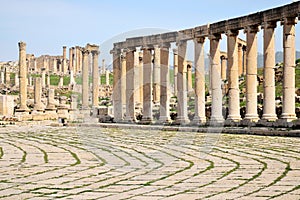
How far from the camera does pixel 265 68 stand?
72.7 feet

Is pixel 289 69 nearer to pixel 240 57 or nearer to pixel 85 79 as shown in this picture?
pixel 240 57

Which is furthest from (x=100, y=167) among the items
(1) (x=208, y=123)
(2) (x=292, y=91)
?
(1) (x=208, y=123)

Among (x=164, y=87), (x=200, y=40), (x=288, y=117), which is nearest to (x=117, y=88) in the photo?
(x=164, y=87)

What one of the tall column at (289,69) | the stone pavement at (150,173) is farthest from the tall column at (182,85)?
the stone pavement at (150,173)

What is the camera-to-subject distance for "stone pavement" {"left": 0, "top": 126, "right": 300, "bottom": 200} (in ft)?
24.3

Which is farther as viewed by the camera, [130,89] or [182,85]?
[130,89]


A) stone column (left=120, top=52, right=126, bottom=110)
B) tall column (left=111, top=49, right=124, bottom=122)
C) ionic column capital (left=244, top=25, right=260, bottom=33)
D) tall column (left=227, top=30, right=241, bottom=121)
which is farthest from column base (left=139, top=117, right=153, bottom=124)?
ionic column capital (left=244, top=25, right=260, bottom=33)

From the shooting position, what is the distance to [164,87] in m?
29.3

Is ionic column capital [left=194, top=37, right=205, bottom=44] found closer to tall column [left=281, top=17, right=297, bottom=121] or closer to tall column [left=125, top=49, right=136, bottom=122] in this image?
tall column [left=281, top=17, right=297, bottom=121]

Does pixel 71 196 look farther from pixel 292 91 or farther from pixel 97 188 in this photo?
pixel 292 91

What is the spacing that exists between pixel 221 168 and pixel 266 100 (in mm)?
12794

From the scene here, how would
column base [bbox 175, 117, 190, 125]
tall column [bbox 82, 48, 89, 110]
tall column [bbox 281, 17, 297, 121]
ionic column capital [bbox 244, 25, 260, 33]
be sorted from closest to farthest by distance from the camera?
tall column [bbox 281, 17, 297, 121]
ionic column capital [bbox 244, 25, 260, 33]
column base [bbox 175, 117, 190, 125]
tall column [bbox 82, 48, 89, 110]

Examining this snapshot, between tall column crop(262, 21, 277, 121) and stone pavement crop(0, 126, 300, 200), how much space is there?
27.2ft

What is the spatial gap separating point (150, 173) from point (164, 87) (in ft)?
66.0
